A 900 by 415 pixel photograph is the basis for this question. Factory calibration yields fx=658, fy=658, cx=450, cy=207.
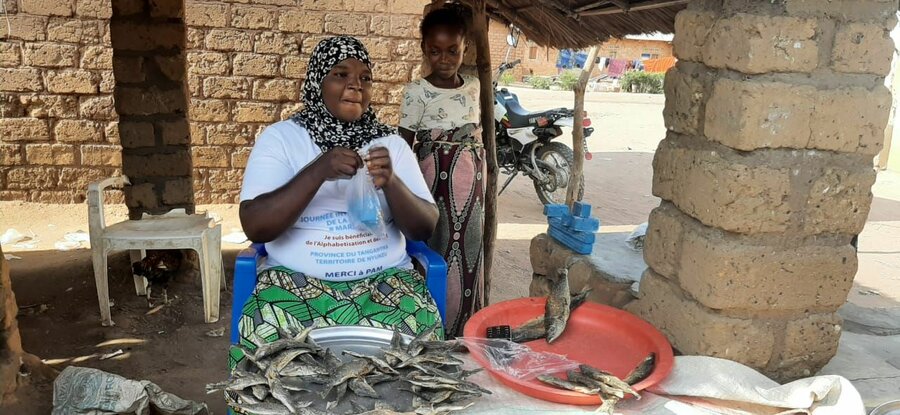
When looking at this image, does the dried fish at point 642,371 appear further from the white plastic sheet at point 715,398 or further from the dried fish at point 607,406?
the dried fish at point 607,406

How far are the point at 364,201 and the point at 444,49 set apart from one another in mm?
1234

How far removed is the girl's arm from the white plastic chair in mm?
2122

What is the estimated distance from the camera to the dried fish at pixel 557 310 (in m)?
2.10

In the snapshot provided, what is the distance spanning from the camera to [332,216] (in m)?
2.36

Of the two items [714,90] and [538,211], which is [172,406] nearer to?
[714,90]

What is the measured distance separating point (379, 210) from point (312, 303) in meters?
0.40

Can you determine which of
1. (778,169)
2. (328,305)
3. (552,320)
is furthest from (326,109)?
(778,169)

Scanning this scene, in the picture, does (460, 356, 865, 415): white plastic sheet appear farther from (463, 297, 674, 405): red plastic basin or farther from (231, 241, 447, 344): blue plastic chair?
(231, 241, 447, 344): blue plastic chair

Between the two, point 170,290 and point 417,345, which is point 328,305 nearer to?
point 417,345

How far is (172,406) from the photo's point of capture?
2879 millimetres

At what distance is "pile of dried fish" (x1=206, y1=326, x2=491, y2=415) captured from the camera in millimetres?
1590

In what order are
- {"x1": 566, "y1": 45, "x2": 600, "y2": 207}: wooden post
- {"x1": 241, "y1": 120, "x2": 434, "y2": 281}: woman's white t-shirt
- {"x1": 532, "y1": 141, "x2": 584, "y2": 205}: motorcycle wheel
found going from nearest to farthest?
1. {"x1": 241, "y1": 120, "x2": 434, "y2": 281}: woman's white t-shirt
2. {"x1": 566, "y1": 45, "x2": 600, "y2": 207}: wooden post
3. {"x1": 532, "y1": 141, "x2": 584, "y2": 205}: motorcycle wheel

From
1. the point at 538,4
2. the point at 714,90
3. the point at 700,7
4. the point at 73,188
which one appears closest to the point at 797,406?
the point at 714,90

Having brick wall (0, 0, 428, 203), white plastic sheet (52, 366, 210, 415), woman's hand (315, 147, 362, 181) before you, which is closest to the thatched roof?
woman's hand (315, 147, 362, 181)
